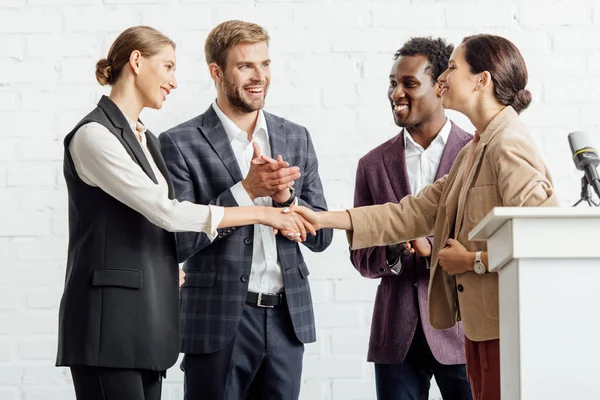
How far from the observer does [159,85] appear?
7.87 feet

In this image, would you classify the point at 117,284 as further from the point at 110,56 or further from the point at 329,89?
the point at 329,89

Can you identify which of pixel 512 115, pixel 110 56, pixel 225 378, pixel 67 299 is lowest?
pixel 225 378

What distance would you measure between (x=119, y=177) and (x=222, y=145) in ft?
1.72

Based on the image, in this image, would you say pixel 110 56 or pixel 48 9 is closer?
pixel 110 56

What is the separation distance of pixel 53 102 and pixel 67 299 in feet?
4.67

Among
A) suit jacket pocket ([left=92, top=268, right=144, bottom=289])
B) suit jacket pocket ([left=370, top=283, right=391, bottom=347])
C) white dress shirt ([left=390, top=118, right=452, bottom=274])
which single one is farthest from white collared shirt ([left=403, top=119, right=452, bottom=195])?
suit jacket pocket ([left=92, top=268, right=144, bottom=289])

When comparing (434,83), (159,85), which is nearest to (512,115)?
(434,83)

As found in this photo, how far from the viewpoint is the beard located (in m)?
2.69

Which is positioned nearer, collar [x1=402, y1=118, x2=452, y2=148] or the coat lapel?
the coat lapel

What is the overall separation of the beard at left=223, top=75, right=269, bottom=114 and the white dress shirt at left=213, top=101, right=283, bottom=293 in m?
0.04

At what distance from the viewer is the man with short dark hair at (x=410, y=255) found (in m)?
2.67

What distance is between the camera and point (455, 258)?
2.16m

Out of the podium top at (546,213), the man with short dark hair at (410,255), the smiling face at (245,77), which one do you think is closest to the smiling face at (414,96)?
the man with short dark hair at (410,255)

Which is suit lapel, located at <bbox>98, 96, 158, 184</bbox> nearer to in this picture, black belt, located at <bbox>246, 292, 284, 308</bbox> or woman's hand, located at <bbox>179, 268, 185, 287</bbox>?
woman's hand, located at <bbox>179, 268, 185, 287</bbox>
